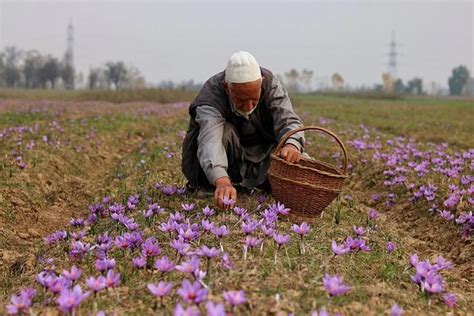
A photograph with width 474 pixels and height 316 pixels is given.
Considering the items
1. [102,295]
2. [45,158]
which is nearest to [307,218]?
[102,295]

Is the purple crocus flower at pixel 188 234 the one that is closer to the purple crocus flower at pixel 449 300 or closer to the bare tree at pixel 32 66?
the purple crocus flower at pixel 449 300

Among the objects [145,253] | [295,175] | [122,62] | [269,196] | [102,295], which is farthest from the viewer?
[122,62]

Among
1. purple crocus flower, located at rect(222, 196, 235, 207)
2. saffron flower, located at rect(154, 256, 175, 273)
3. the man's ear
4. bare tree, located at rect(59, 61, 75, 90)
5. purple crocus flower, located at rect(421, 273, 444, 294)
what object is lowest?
purple crocus flower, located at rect(421, 273, 444, 294)

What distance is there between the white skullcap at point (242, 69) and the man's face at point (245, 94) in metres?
0.04

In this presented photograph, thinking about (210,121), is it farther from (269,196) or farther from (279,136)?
(269,196)

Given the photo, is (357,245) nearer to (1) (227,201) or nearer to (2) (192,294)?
(1) (227,201)

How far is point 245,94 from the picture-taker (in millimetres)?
3820

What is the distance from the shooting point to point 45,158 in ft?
23.0

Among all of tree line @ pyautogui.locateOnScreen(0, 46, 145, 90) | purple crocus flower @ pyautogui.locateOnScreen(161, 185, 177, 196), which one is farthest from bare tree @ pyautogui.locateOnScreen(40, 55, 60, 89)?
purple crocus flower @ pyautogui.locateOnScreen(161, 185, 177, 196)

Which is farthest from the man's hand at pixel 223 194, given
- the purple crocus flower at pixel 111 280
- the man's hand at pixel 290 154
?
the purple crocus flower at pixel 111 280

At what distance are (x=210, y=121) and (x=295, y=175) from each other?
0.91 meters

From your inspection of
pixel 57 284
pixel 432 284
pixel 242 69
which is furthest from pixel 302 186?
pixel 57 284

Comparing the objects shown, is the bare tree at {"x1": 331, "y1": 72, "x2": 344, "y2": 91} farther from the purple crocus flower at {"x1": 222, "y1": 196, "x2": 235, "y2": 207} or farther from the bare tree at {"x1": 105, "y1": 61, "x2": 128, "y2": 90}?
the purple crocus flower at {"x1": 222, "y1": 196, "x2": 235, "y2": 207}

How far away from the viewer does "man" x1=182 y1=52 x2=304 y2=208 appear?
378 centimetres
